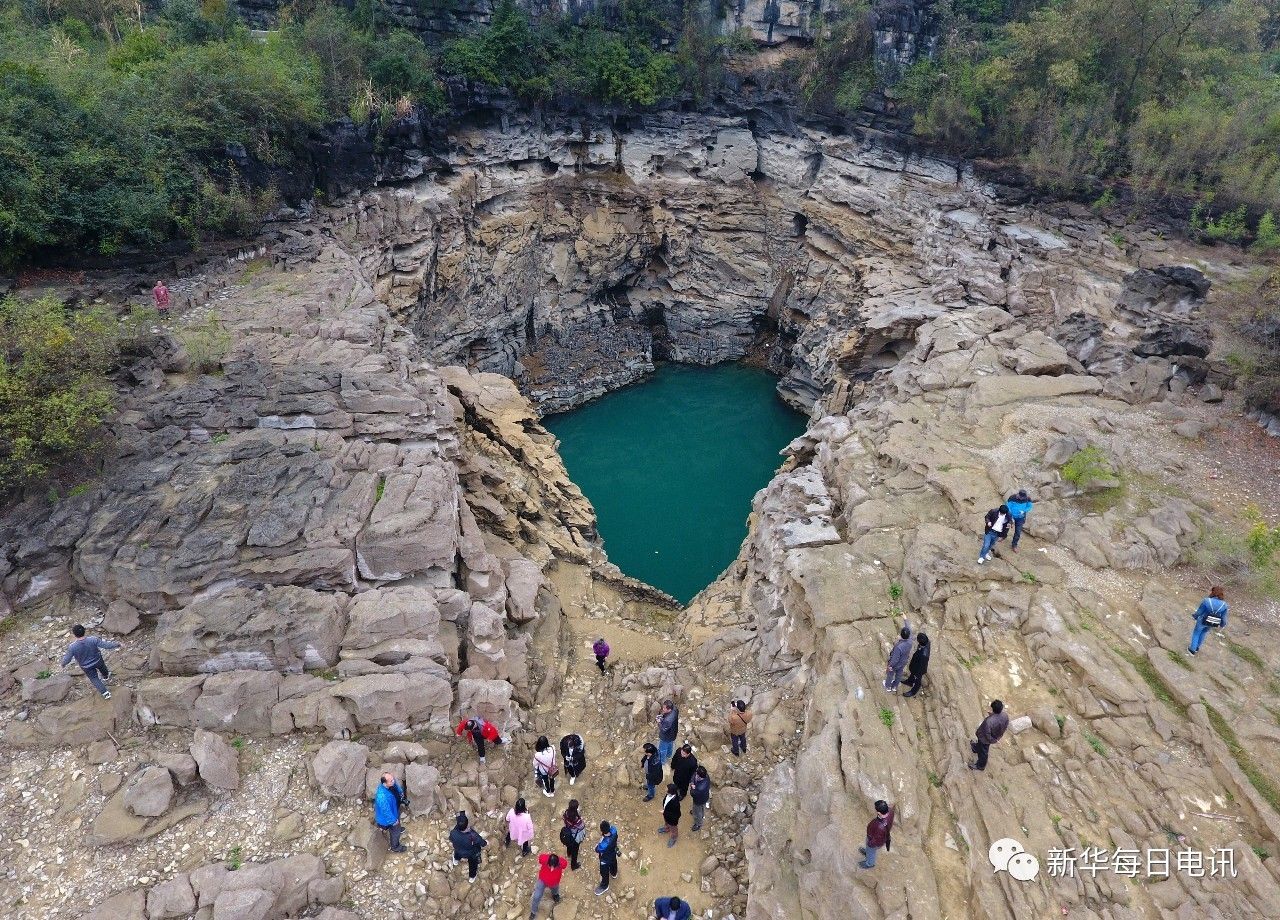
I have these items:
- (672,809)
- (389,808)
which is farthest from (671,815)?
(389,808)

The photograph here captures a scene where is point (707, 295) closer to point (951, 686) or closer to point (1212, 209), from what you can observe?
point (1212, 209)

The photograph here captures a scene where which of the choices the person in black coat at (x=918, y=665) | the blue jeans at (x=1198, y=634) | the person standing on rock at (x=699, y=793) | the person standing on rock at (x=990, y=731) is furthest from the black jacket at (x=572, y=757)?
the blue jeans at (x=1198, y=634)

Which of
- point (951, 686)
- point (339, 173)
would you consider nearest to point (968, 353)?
point (951, 686)

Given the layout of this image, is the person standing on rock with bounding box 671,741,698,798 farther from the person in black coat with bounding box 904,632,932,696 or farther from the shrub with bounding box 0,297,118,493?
the shrub with bounding box 0,297,118,493

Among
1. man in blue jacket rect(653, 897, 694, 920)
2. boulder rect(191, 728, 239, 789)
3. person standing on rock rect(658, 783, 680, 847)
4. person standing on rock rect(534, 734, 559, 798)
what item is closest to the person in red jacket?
person standing on rock rect(534, 734, 559, 798)

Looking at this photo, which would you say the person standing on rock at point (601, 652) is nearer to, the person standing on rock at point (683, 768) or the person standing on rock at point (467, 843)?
the person standing on rock at point (683, 768)
